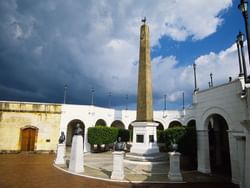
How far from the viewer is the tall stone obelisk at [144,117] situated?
13.0 meters

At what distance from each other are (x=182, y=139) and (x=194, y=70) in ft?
26.0

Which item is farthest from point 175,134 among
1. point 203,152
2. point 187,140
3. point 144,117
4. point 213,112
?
point 213,112

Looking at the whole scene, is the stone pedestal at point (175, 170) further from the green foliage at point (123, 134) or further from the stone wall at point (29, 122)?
the stone wall at point (29, 122)

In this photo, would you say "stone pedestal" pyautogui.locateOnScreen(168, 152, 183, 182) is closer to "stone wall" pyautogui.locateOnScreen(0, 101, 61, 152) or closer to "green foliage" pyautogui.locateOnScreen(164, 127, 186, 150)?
"green foliage" pyautogui.locateOnScreen(164, 127, 186, 150)

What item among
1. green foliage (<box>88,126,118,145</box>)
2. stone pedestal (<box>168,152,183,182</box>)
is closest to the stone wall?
green foliage (<box>88,126,118,145</box>)

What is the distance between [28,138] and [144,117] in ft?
39.3

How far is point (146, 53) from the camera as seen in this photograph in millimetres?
14312

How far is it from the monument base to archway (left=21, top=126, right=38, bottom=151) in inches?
411

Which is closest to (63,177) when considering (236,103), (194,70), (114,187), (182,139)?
(114,187)

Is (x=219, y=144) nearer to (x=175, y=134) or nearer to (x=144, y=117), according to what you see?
(x=175, y=134)

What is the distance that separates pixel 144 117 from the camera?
43.4 feet

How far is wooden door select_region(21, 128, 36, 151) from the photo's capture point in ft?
57.3

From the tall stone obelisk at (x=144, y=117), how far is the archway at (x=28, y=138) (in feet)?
33.8

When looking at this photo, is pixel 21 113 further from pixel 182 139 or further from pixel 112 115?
pixel 182 139
